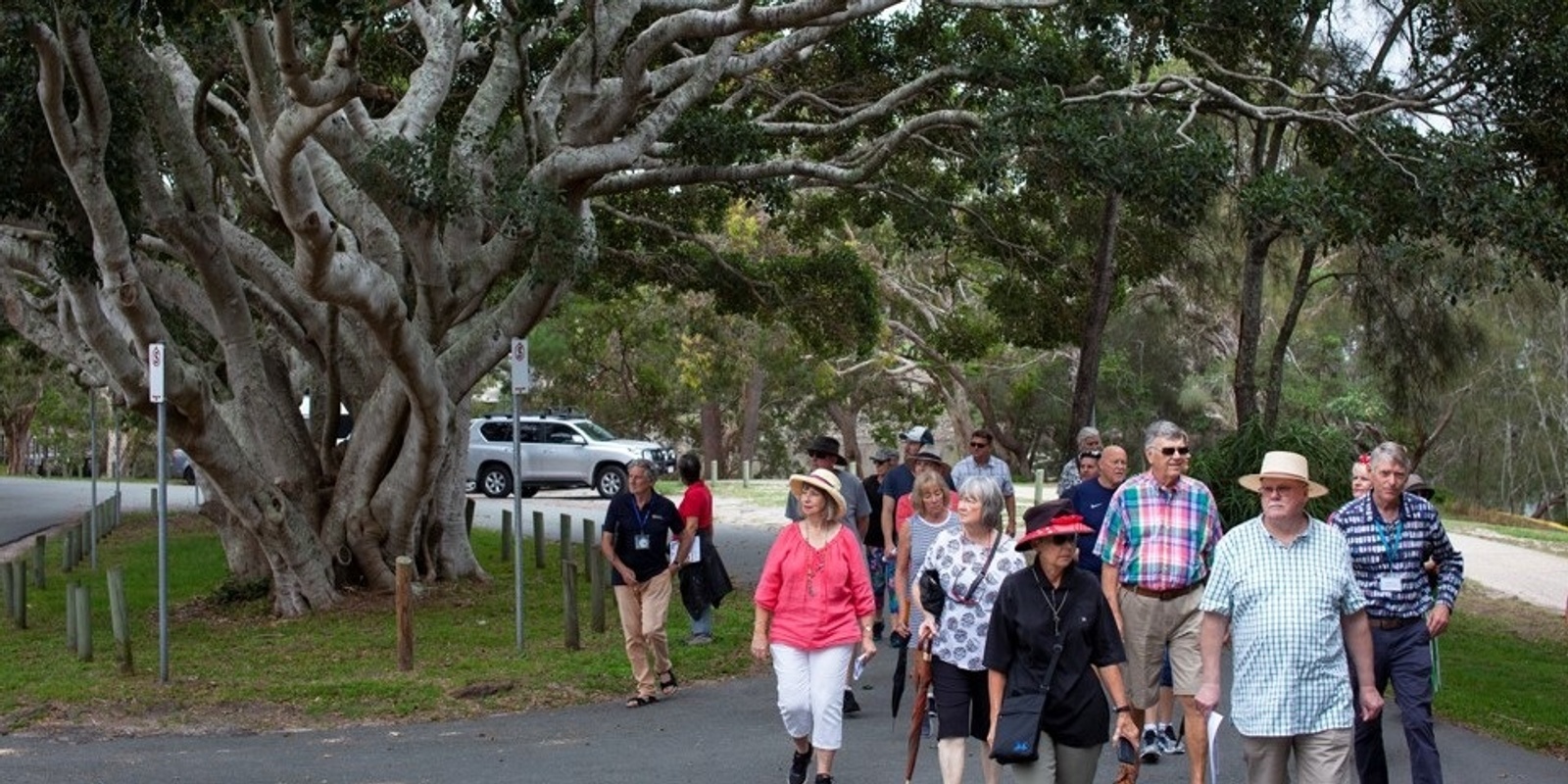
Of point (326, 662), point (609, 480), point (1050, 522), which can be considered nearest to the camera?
point (1050, 522)

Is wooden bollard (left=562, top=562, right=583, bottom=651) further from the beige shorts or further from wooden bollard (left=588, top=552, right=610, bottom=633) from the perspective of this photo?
the beige shorts

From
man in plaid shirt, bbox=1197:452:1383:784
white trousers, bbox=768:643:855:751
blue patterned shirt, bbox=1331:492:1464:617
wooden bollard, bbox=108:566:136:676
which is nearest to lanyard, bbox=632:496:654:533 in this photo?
white trousers, bbox=768:643:855:751

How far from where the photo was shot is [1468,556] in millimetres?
27219

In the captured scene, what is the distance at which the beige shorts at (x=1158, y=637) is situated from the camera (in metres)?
9.74

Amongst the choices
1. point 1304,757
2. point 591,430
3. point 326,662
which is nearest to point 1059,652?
point 1304,757

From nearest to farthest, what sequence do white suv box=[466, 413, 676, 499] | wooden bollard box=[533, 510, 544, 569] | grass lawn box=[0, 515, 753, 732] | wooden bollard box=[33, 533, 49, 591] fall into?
grass lawn box=[0, 515, 753, 732]
wooden bollard box=[33, 533, 49, 591]
wooden bollard box=[533, 510, 544, 569]
white suv box=[466, 413, 676, 499]

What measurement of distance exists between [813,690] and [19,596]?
38.3 ft

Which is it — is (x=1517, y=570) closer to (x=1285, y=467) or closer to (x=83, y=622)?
(x=83, y=622)

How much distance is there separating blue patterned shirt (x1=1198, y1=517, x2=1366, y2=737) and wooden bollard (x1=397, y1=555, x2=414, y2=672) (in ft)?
24.8

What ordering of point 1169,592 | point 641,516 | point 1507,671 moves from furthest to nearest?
point 1507,671 < point 641,516 < point 1169,592

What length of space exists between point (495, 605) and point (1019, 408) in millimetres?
37761

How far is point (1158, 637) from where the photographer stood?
976 cm

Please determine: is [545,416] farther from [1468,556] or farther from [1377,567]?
[1377,567]

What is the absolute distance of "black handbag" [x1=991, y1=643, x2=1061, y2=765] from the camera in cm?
728
